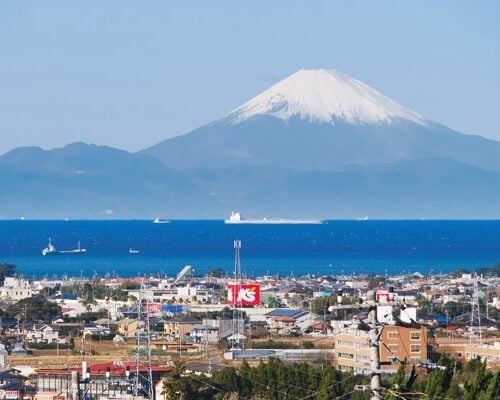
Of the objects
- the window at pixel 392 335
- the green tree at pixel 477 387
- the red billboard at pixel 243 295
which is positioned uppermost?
the red billboard at pixel 243 295

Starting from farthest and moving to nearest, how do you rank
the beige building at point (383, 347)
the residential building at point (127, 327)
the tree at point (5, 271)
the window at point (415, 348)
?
the tree at point (5, 271), the residential building at point (127, 327), the window at point (415, 348), the beige building at point (383, 347)

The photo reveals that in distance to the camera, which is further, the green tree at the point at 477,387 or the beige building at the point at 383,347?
the beige building at the point at 383,347

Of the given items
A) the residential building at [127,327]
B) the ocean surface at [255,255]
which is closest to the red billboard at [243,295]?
the residential building at [127,327]

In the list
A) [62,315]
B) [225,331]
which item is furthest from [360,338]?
[62,315]

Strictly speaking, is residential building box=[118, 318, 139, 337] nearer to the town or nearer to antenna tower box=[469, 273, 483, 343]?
the town

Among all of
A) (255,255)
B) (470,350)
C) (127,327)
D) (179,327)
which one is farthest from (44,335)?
(255,255)

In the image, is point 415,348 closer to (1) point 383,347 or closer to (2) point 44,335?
(1) point 383,347

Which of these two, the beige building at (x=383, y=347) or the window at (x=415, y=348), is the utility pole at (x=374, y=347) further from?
the window at (x=415, y=348)


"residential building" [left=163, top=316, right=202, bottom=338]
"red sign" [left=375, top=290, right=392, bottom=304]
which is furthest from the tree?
"red sign" [left=375, top=290, right=392, bottom=304]
